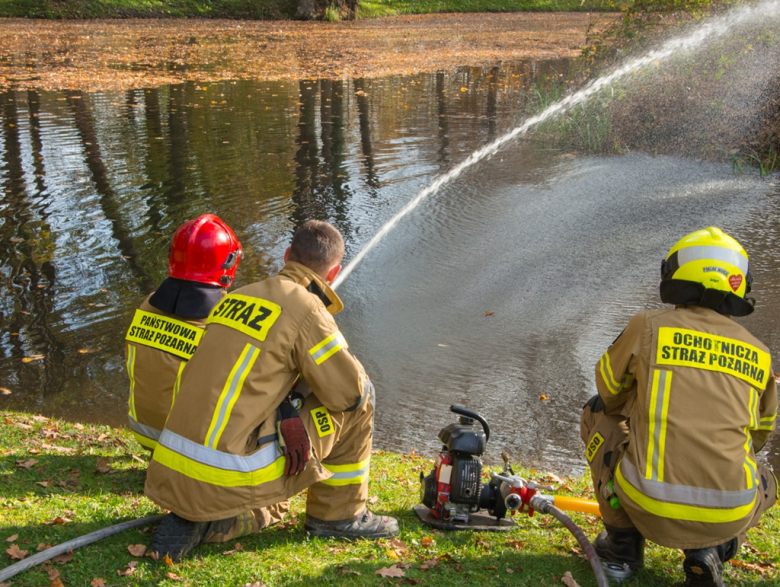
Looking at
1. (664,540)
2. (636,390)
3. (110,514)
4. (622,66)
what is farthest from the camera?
(622,66)

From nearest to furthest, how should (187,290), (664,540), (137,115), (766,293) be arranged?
(664,540), (187,290), (766,293), (137,115)

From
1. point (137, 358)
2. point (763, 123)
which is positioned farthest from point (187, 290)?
point (763, 123)

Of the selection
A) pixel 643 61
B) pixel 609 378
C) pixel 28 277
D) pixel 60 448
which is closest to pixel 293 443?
pixel 609 378

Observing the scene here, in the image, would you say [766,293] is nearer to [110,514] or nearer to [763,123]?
[763,123]

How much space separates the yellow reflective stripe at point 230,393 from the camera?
323cm

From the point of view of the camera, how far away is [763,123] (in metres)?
11.5

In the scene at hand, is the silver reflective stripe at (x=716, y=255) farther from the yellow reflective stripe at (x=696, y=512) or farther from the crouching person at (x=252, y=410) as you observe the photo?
the crouching person at (x=252, y=410)

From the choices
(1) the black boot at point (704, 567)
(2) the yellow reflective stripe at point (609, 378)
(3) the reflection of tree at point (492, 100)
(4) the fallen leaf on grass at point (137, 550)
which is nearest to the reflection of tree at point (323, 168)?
(3) the reflection of tree at point (492, 100)

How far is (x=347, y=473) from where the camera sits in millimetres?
3727

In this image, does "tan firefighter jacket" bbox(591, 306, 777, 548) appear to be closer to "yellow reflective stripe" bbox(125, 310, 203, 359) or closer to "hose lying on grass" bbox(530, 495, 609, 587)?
"hose lying on grass" bbox(530, 495, 609, 587)

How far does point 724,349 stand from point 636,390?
43cm

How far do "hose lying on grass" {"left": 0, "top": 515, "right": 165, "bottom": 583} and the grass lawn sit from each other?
0.04 metres

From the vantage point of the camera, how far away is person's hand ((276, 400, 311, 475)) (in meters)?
3.29

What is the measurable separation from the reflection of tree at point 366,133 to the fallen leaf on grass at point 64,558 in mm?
8150
